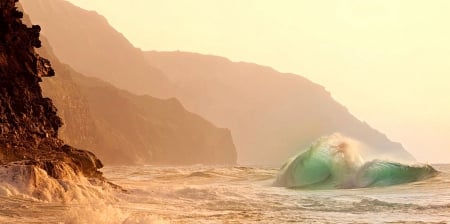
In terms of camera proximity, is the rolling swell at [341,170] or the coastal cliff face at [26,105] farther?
the rolling swell at [341,170]

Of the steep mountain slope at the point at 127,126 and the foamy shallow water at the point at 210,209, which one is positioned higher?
the steep mountain slope at the point at 127,126

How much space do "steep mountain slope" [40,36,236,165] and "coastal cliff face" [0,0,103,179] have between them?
8669 cm

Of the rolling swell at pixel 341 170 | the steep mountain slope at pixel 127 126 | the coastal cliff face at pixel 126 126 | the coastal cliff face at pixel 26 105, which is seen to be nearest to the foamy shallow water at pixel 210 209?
the coastal cliff face at pixel 26 105

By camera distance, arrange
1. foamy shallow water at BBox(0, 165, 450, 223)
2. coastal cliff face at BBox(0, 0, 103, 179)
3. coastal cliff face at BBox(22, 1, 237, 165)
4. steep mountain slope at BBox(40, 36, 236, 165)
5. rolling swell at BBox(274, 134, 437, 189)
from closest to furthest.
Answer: foamy shallow water at BBox(0, 165, 450, 223), coastal cliff face at BBox(0, 0, 103, 179), rolling swell at BBox(274, 134, 437, 189), coastal cliff face at BBox(22, 1, 237, 165), steep mountain slope at BBox(40, 36, 236, 165)

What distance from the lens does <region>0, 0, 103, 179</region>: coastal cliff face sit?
736 inches

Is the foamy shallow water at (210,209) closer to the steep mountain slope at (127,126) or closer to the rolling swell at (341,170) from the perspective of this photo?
the rolling swell at (341,170)

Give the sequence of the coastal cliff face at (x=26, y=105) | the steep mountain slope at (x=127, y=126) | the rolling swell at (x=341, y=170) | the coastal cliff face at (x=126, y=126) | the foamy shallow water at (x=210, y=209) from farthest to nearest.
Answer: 1. the steep mountain slope at (x=127, y=126)
2. the coastal cliff face at (x=126, y=126)
3. the rolling swell at (x=341, y=170)
4. the coastal cliff face at (x=26, y=105)
5. the foamy shallow water at (x=210, y=209)

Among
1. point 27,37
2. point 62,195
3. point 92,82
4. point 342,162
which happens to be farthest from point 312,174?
point 92,82

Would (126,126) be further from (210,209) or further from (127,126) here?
(210,209)

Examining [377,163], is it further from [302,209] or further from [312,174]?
[302,209]

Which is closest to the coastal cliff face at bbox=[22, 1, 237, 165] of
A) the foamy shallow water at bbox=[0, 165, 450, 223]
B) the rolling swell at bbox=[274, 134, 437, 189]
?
the rolling swell at bbox=[274, 134, 437, 189]

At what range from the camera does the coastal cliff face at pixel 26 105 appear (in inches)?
736

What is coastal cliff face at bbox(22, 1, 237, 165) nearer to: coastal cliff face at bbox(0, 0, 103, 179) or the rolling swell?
the rolling swell

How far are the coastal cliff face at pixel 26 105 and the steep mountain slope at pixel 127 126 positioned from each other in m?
86.7
